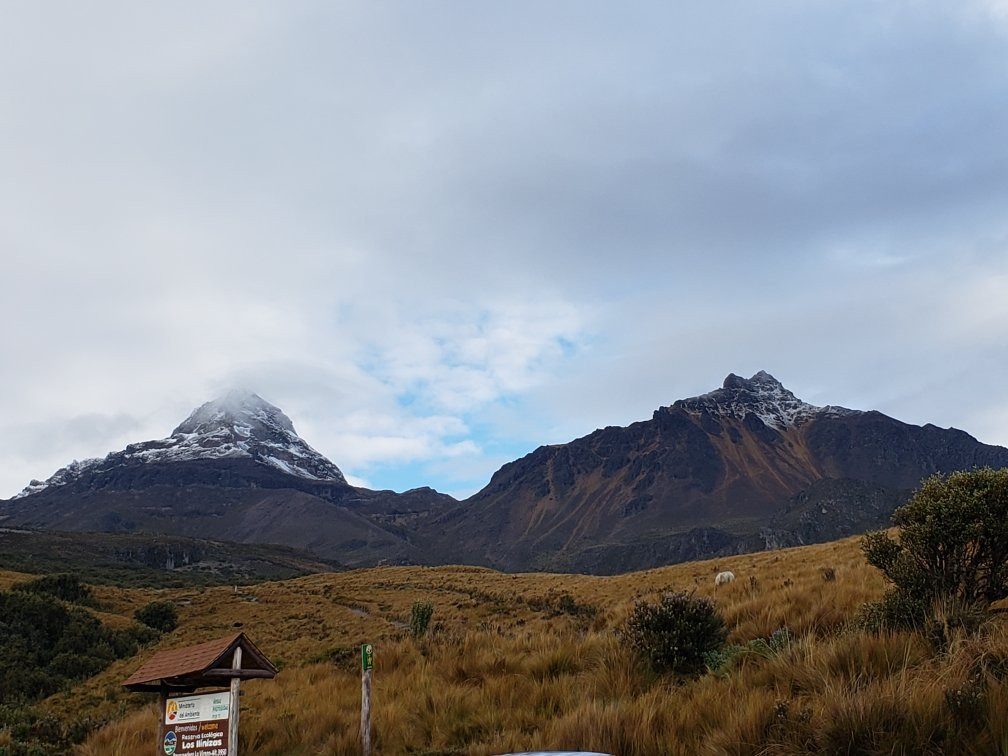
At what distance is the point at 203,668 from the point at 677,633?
6395 millimetres

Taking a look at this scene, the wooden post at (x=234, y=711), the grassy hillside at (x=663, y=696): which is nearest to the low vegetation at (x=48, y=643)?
the grassy hillside at (x=663, y=696)

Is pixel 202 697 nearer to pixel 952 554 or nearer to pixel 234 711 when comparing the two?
pixel 234 711

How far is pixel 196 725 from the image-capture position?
848 cm

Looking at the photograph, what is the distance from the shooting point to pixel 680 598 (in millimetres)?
10109

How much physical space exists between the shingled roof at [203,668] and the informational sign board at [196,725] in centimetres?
27

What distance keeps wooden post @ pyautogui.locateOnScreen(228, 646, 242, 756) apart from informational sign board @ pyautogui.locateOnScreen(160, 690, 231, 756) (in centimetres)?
5

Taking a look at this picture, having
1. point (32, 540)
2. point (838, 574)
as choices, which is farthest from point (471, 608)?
point (32, 540)

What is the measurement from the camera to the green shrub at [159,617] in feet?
135

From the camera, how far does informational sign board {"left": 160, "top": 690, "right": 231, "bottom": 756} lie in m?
8.30

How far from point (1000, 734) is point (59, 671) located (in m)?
34.9

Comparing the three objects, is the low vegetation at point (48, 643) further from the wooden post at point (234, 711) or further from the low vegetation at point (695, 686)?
the wooden post at point (234, 711)

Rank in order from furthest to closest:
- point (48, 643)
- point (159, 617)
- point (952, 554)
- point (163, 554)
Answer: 1. point (163, 554)
2. point (159, 617)
3. point (48, 643)
4. point (952, 554)

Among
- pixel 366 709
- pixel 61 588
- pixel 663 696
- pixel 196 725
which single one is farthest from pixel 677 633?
pixel 61 588

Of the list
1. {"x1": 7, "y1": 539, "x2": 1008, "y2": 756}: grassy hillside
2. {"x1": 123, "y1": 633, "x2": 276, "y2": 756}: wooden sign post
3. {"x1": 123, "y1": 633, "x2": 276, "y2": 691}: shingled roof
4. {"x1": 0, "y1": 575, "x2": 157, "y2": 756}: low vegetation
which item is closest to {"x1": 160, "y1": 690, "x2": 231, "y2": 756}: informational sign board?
{"x1": 123, "y1": 633, "x2": 276, "y2": 756}: wooden sign post
